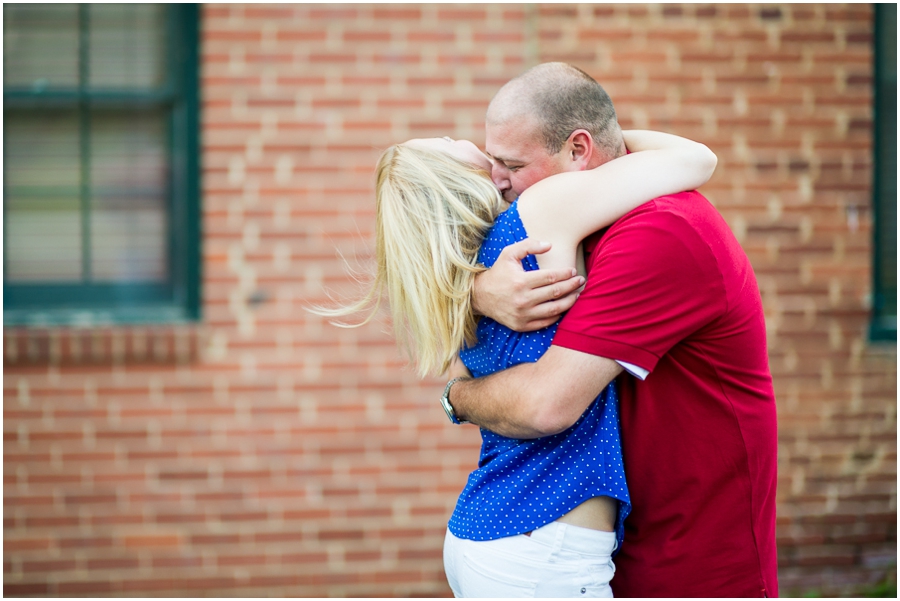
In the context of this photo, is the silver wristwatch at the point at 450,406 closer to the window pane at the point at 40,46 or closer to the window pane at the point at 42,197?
the window pane at the point at 42,197

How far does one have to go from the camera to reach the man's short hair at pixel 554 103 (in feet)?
6.26

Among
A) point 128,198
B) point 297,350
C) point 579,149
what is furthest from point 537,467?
point 128,198

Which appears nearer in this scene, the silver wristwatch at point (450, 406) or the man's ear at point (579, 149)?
the man's ear at point (579, 149)

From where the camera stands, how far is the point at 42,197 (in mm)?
4234

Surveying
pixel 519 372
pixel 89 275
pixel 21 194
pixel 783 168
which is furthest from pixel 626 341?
pixel 21 194

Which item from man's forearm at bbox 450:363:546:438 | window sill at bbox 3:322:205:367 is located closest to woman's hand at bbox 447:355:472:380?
man's forearm at bbox 450:363:546:438

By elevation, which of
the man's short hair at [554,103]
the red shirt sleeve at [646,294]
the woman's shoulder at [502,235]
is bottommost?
the red shirt sleeve at [646,294]

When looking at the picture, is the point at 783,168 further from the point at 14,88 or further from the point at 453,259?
the point at 14,88

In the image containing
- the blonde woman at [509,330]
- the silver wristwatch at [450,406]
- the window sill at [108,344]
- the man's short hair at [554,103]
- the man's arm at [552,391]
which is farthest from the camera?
the window sill at [108,344]

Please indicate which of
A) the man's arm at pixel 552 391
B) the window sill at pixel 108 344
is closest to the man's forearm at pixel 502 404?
the man's arm at pixel 552 391

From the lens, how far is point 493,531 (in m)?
1.85

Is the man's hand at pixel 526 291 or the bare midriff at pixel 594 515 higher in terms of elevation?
the man's hand at pixel 526 291

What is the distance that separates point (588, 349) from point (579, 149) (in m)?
0.53

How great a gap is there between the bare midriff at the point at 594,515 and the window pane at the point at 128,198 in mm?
3094
